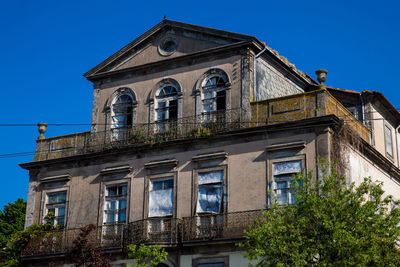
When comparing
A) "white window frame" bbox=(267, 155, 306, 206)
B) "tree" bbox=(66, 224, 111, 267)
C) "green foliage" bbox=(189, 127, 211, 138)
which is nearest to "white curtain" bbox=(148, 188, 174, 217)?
"green foliage" bbox=(189, 127, 211, 138)

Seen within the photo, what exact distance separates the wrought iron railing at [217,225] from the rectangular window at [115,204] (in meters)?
3.16

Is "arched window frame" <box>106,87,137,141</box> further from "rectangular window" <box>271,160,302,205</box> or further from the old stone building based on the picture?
"rectangular window" <box>271,160,302,205</box>

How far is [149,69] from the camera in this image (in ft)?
92.7

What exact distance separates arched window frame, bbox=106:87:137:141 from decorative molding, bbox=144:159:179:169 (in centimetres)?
202

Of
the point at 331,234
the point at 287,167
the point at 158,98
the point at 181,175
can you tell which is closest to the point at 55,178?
the point at 158,98

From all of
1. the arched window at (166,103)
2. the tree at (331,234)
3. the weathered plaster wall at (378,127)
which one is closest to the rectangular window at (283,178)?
the tree at (331,234)

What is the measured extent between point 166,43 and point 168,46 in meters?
0.15

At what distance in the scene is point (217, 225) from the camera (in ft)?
79.2

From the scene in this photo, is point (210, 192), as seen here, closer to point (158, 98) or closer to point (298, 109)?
point (298, 109)

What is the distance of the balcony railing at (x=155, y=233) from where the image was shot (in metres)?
23.8

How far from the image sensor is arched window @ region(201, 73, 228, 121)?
26219 mm

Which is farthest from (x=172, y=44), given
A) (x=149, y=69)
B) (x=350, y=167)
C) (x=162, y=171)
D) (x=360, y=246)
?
(x=360, y=246)

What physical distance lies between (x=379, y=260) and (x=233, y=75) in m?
10.1

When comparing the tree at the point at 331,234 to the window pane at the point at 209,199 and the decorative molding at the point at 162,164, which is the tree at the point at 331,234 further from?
the decorative molding at the point at 162,164
